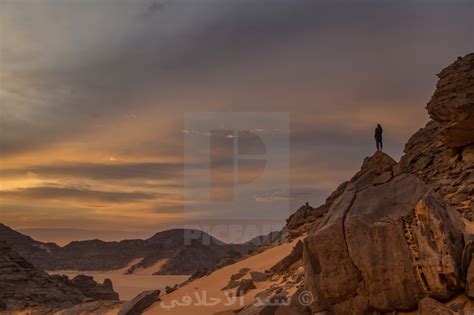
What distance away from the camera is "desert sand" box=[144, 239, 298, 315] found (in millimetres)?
16516

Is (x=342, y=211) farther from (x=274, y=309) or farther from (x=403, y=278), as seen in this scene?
(x=274, y=309)

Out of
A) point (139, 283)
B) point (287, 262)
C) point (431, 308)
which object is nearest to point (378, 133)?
point (287, 262)

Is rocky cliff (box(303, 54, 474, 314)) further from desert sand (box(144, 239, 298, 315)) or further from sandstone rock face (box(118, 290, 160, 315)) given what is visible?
sandstone rock face (box(118, 290, 160, 315))

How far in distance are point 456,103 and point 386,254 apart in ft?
42.2

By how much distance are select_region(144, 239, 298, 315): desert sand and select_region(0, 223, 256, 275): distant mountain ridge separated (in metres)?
58.4

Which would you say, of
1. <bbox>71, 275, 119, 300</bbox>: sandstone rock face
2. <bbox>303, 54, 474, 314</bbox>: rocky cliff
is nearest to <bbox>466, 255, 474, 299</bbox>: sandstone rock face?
<bbox>303, 54, 474, 314</bbox>: rocky cliff

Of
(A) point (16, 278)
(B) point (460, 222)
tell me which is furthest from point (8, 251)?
(B) point (460, 222)

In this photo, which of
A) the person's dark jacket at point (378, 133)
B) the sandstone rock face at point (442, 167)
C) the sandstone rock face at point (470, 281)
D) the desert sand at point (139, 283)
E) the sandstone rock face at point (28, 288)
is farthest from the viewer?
the desert sand at point (139, 283)

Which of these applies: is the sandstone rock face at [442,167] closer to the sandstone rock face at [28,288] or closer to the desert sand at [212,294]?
Answer: the desert sand at [212,294]

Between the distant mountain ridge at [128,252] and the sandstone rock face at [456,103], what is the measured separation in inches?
2473

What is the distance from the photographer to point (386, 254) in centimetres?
1037

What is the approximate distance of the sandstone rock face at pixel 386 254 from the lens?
9953 millimetres

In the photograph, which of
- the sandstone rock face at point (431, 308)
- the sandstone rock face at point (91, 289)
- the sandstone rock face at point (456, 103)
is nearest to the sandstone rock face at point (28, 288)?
the sandstone rock face at point (91, 289)

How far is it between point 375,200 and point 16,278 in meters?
25.6
